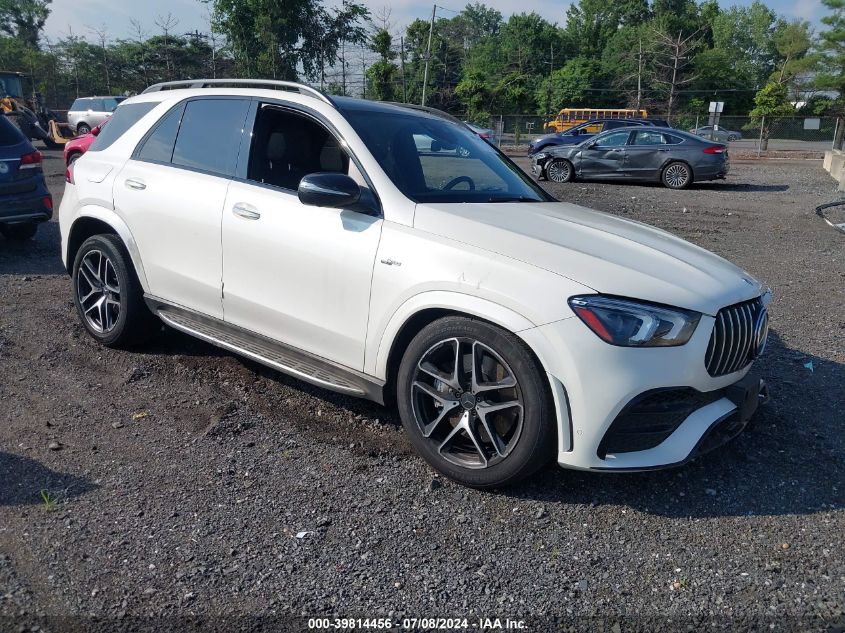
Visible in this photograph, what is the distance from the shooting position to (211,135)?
457cm

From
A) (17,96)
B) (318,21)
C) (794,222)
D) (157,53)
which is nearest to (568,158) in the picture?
(794,222)

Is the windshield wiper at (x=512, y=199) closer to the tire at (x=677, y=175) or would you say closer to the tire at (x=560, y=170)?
the tire at (x=677, y=175)

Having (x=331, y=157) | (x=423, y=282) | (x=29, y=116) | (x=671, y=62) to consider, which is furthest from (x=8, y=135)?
(x=671, y=62)

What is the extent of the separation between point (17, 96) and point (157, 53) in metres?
17.1

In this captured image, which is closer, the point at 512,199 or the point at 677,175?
the point at 512,199

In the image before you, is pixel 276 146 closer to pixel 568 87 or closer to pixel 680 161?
pixel 680 161

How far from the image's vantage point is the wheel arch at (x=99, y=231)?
15.8 ft

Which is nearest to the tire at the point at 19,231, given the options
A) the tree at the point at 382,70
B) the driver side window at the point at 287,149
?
the driver side window at the point at 287,149

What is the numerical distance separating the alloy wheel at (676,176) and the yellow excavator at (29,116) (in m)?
21.2

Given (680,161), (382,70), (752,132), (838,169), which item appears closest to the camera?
(680,161)

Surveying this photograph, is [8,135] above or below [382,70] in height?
below

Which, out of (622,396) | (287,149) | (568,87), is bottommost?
(622,396)

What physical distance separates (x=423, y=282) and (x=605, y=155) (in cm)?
1682

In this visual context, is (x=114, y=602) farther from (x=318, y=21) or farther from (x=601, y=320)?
(x=318, y=21)
